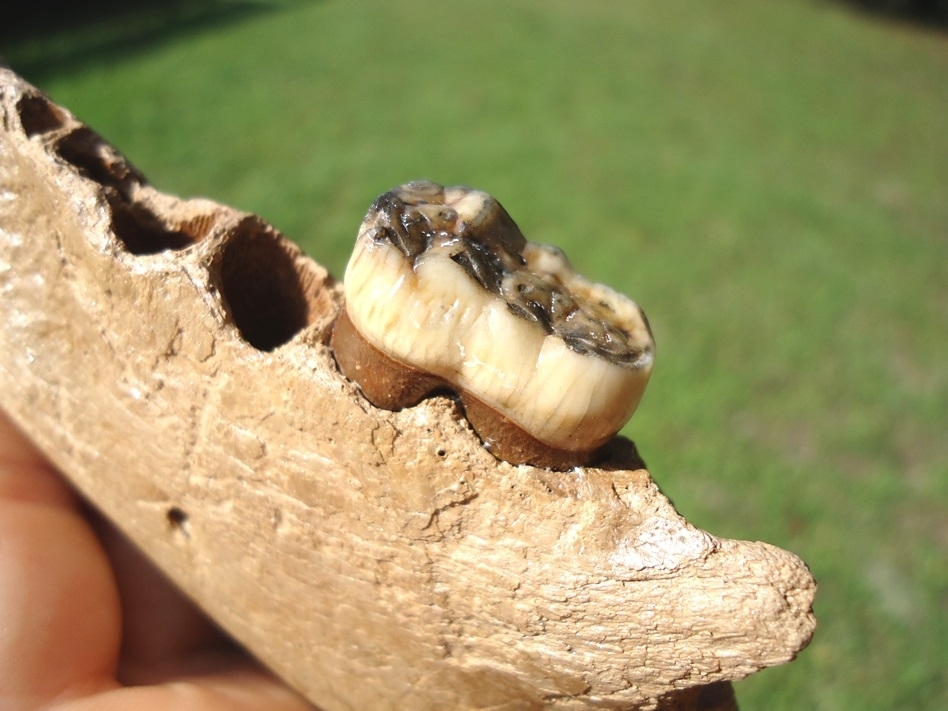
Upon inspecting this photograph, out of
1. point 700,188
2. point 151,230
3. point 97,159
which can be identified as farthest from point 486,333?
point 700,188

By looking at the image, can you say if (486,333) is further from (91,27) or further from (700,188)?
(91,27)

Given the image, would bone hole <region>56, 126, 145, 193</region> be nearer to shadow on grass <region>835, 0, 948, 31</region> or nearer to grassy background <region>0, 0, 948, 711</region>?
grassy background <region>0, 0, 948, 711</region>

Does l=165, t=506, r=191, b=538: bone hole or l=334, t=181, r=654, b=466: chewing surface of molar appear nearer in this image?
l=334, t=181, r=654, b=466: chewing surface of molar

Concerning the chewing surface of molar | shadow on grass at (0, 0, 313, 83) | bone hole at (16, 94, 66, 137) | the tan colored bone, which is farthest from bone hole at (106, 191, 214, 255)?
shadow on grass at (0, 0, 313, 83)

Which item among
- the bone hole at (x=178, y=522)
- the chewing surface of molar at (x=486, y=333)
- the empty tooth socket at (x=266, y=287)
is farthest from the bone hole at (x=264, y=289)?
the bone hole at (x=178, y=522)

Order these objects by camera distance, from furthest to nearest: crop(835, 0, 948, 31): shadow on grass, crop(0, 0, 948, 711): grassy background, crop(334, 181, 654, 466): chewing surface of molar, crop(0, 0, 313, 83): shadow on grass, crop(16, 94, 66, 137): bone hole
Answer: crop(835, 0, 948, 31): shadow on grass → crop(0, 0, 313, 83): shadow on grass → crop(0, 0, 948, 711): grassy background → crop(16, 94, 66, 137): bone hole → crop(334, 181, 654, 466): chewing surface of molar

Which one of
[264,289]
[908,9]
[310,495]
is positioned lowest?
[310,495]

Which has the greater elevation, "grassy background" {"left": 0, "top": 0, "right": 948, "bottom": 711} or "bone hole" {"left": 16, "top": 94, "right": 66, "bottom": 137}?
"bone hole" {"left": 16, "top": 94, "right": 66, "bottom": 137}

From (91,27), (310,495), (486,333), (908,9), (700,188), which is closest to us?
(486,333)

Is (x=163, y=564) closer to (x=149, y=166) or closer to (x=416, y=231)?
(x=416, y=231)
